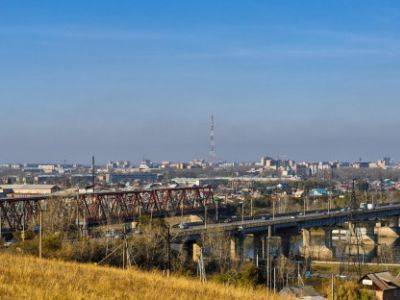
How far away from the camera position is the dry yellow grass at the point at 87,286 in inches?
499

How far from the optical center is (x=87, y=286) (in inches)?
568

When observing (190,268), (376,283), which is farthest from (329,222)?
(376,283)

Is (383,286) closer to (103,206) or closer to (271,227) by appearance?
(271,227)

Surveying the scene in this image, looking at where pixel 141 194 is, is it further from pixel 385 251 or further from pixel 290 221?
pixel 385 251

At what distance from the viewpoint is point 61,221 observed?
48594mm

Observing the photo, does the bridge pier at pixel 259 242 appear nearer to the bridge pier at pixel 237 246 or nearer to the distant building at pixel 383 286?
the bridge pier at pixel 237 246

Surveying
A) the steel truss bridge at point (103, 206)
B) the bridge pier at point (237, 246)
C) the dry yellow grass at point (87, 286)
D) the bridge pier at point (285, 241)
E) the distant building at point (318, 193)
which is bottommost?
the bridge pier at point (285, 241)

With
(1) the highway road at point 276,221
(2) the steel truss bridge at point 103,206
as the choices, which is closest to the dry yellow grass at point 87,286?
(2) the steel truss bridge at point 103,206

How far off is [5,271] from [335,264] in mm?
39037

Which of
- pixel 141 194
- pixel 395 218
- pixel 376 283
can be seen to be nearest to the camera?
pixel 376 283

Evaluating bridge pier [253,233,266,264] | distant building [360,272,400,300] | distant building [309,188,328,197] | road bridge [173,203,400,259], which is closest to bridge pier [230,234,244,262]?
road bridge [173,203,400,259]

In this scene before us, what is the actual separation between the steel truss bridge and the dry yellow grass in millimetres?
30799

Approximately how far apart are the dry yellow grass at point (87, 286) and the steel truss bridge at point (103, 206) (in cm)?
3080

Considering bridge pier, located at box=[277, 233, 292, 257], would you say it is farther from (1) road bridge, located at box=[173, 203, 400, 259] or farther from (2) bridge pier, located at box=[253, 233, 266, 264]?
(2) bridge pier, located at box=[253, 233, 266, 264]
